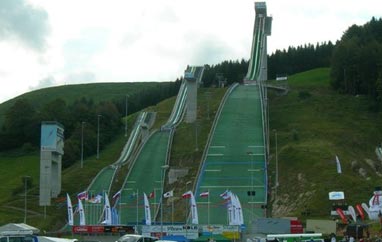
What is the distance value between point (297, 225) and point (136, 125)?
221 ft

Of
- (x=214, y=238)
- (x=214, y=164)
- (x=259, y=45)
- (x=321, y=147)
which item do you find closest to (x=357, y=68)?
(x=259, y=45)

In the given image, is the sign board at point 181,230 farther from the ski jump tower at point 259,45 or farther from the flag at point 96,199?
the ski jump tower at point 259,45

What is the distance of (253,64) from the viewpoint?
452ft

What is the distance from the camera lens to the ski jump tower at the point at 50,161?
79562mm

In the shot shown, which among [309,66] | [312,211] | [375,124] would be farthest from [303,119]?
[309,66]

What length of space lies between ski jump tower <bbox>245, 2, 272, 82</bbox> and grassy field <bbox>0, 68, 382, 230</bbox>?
638 cm

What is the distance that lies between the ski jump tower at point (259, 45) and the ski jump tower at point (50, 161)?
51517 millimetres

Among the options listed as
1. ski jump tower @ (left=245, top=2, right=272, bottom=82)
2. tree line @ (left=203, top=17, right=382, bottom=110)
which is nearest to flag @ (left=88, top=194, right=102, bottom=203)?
tree line @ (left=203, top=17, right=382, bottom=110)

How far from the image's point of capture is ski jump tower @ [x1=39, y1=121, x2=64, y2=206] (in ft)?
261

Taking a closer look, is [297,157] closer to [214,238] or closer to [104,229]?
[214,238]

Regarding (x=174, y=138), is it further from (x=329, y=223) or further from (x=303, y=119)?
(x=329, y=223)

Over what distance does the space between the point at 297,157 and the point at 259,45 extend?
208 ft

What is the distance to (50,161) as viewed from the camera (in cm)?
8200

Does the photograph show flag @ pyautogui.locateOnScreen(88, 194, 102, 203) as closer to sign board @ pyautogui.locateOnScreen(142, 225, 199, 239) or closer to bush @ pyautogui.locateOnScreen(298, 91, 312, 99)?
sign board @ pyautogui.locateOnScreen(142, 225, 199, 239)
